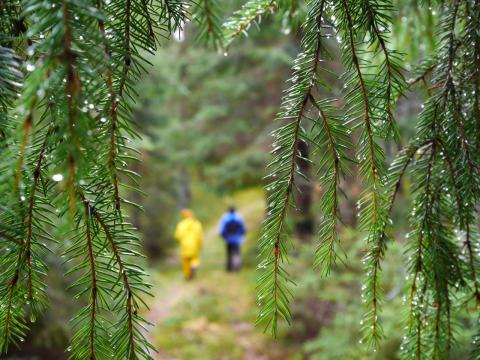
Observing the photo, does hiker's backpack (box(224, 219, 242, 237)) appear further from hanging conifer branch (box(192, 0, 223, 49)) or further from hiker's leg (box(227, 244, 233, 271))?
hanging conifer branch (box(192, 0, 223, 49))

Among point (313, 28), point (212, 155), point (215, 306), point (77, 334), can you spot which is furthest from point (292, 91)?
point (212, 155)

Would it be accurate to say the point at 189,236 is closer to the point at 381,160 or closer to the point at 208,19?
the point at 208,19

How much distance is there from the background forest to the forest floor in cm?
3

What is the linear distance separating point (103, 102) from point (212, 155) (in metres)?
14.0

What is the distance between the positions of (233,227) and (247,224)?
5.38 meters

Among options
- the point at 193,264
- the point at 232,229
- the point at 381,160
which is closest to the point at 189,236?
the point at 193,264

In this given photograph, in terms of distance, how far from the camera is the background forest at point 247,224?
5.89 m

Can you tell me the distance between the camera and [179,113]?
1888 cm

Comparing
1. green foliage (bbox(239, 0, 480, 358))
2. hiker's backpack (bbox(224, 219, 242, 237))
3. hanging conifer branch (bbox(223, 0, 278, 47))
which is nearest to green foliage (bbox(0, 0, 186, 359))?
green foliage (bbox(239, 0, 480, 358))

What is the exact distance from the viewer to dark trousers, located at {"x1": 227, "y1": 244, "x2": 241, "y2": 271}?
11.6 metres

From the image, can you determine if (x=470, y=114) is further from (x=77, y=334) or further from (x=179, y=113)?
(x=179, y=113)

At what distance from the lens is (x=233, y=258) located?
1173cm

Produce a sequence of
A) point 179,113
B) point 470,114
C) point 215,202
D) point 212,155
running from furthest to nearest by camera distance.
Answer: point 215,202, point 179,113, point 212,155, point 470,114

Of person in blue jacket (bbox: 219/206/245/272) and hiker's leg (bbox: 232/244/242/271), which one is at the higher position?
person in blue jacket (bbox: 219/206/245/272)
